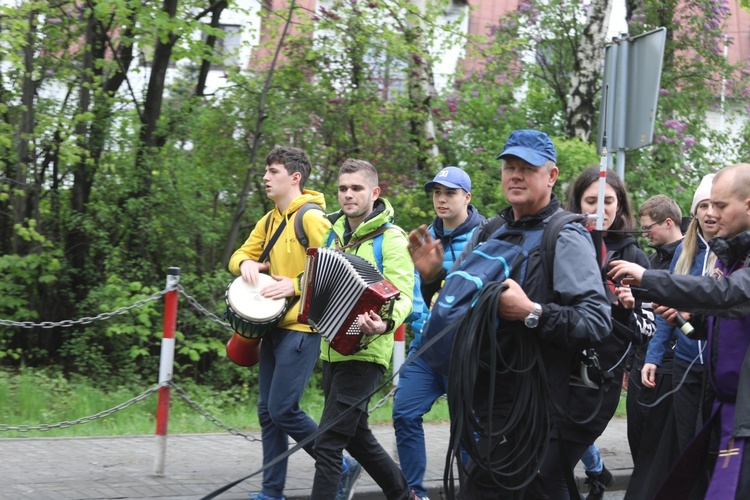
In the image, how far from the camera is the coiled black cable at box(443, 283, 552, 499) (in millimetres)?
4047

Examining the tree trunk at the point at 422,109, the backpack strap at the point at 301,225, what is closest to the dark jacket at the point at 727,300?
the backpack strap at the point at 301,225

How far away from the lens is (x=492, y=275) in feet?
13.6

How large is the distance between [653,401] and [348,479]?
202 centimetres

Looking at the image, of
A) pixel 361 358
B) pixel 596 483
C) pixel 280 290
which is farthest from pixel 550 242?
pixel 596 483

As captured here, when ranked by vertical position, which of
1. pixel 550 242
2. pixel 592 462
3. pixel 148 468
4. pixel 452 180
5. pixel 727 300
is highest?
pixel 452 180

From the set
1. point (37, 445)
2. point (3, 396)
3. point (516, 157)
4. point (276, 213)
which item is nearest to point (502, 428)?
point (516, 157)

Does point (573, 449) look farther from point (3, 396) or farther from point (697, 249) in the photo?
point (3, 396)

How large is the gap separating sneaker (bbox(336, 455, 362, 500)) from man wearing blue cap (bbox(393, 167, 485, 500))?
30 centimetres

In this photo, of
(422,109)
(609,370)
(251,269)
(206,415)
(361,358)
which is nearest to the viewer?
(609,370)

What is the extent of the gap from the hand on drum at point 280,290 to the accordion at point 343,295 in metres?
0.58

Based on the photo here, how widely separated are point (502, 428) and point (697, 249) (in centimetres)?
217

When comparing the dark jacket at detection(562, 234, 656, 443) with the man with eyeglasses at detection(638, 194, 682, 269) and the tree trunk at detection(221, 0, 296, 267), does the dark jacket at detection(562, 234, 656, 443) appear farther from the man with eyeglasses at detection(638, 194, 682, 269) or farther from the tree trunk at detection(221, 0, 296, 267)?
the tree trunk at detection(221, 0, 296, 267)

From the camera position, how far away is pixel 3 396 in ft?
31.3

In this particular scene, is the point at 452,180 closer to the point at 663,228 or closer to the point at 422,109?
the point at 663,228
